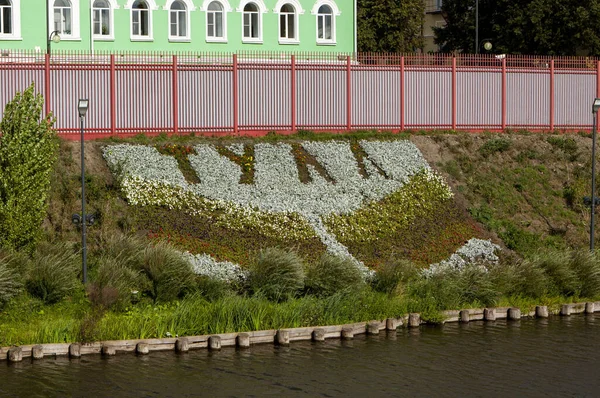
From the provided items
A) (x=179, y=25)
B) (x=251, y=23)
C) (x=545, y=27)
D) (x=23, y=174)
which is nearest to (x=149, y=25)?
(x=179, y=25)

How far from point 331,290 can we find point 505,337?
4210 millimetres

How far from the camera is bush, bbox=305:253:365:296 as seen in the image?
26625 millimetres

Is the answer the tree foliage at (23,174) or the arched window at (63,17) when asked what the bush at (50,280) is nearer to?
the tree foliage at (23,174)

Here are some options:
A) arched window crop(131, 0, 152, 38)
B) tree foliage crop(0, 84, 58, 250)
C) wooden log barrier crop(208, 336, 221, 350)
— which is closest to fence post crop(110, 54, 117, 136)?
tree foliage crop(0, 84, 58, 250)

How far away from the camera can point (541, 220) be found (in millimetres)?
34469

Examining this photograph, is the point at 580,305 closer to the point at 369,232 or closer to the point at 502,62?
the point at 369,232

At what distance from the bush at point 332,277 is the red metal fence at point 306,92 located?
1079 cm

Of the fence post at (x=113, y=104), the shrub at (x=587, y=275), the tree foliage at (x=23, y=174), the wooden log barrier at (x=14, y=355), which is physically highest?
the fence post at (x=113, y=104)

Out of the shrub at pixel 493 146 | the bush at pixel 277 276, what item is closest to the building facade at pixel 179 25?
the shrub at pixel 493 146

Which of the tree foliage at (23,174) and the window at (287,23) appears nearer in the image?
the tree foliage at (23,174)

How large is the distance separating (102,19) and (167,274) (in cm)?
2776

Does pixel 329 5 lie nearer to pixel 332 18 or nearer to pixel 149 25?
pixel 332 18

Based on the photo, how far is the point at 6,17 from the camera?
49.5m

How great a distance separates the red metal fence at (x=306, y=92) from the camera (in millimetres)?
35062
